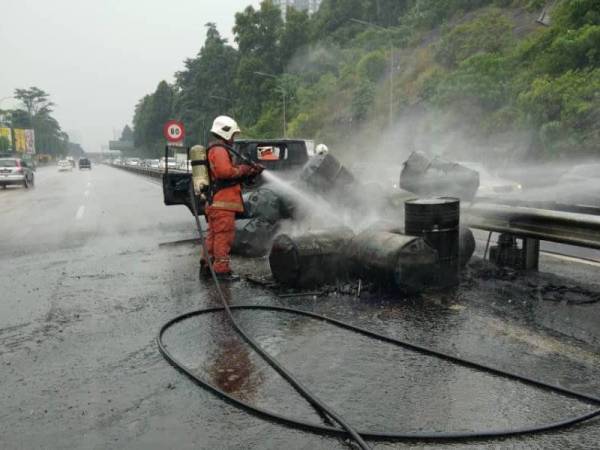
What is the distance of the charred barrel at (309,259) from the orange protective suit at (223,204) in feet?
2.65

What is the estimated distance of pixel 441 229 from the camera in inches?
245

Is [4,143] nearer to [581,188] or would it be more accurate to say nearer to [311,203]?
[581,188]

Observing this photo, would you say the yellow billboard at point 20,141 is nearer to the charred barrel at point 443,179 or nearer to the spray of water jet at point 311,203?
the spray of water jet at point 311,203

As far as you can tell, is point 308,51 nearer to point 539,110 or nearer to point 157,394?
point 539,110

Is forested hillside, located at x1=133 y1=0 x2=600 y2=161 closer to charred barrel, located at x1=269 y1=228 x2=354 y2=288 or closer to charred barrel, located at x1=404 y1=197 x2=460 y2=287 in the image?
charred barrel, located at x1=269 y1=228 x2=354 y2=288

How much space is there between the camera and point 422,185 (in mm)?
8281

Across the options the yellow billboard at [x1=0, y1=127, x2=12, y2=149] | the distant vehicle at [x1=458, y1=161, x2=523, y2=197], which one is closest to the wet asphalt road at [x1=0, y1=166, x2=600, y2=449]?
the distant vehicle at [x1=458, y1=161, x2=523, y2=197]

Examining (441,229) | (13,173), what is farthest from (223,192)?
(13,173)

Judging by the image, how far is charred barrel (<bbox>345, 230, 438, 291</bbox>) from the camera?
5797mm

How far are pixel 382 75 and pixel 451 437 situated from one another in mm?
47763

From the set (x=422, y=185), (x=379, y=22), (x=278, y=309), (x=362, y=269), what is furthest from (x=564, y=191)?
(x=379, y=22)

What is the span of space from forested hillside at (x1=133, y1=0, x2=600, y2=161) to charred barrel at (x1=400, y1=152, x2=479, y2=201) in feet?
45.5

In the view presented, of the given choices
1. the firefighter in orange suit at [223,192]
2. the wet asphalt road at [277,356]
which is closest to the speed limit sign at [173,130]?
the wet asphalt road at [277,356]

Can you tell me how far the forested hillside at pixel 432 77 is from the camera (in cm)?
2472
